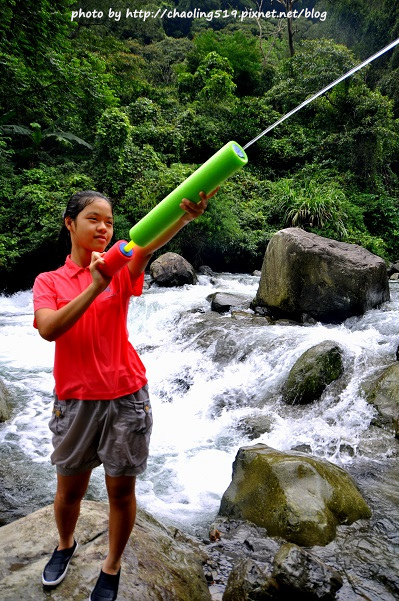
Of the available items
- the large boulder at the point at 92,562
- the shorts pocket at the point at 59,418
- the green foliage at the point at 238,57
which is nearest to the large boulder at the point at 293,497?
the large boulder at the point at 92,562

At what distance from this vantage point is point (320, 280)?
8.22 metres

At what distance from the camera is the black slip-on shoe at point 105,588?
6.31ft

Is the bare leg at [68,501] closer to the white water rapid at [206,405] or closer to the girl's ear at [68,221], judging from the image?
the girl's ear at [68,221]

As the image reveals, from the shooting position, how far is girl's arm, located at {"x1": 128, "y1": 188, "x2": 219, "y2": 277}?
156cm

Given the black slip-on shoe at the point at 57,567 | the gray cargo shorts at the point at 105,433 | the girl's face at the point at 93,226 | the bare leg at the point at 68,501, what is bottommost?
the black slip-on shoe at the point at 57,567

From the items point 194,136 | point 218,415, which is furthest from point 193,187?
point 194,136

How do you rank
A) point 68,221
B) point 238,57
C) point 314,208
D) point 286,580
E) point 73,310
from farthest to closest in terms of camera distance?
point 238,57 → point 314,208 → point 286,580 → point 68,221 → point 73,310

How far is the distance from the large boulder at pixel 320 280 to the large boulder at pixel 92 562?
6.12m

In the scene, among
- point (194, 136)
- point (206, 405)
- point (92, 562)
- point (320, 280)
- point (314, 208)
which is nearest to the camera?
point (92, 562)

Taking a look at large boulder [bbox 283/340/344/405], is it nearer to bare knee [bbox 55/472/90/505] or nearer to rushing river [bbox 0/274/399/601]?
rushing river [bbox 0/274/399/601]

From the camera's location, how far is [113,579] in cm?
196

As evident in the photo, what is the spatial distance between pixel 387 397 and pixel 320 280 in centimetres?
323

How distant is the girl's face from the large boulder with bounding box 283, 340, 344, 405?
14.6 feet

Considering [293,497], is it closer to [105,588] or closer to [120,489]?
[105,588]
